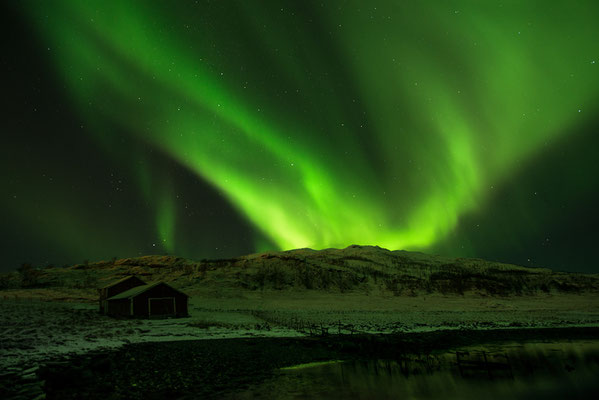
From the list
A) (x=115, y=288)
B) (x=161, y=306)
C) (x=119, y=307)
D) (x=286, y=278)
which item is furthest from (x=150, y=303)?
(x=286, y=278)

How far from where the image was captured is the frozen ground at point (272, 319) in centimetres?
2672

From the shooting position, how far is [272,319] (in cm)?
4794

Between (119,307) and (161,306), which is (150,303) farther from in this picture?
(119,307)

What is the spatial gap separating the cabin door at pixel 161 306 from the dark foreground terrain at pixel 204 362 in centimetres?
1666

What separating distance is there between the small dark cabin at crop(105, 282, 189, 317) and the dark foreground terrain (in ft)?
54.8

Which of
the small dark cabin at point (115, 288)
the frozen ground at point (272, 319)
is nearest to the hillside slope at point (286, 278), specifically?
the frozen ground at point (272, 319)

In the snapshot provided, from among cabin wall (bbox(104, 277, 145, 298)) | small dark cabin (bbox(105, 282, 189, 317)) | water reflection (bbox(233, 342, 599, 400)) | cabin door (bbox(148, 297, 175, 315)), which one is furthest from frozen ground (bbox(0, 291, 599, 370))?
water reflection (bbox(233, 342, 599, 400))

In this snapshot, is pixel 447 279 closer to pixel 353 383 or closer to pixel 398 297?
pixel 398 297

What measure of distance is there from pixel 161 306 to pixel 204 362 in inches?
1000

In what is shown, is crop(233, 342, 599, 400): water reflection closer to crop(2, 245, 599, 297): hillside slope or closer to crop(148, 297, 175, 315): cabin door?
crop(148, 297, 175, 315): cabin door

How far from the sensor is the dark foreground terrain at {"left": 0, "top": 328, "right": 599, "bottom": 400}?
15.8m

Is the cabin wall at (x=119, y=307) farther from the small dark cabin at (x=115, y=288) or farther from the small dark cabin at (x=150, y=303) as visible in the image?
the small dark cabin at (x=115, y=288)

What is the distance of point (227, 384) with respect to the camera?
1759 cm

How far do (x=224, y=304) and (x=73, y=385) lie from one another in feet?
169
